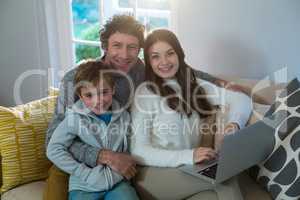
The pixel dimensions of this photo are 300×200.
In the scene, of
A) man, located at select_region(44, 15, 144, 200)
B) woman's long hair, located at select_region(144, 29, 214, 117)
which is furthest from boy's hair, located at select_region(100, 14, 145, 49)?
woman's long hair, located at select_region(144, 29, 214, 117)

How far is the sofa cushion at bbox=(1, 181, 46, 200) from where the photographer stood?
153cm

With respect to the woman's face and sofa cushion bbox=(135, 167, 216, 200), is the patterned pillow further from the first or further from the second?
the woman's face

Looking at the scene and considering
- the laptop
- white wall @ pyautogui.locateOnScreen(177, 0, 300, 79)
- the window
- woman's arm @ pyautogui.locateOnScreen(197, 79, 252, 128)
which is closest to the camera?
the laptop

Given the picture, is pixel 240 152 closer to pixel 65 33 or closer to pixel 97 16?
pixel 97 16

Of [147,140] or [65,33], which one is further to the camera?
[65,33]

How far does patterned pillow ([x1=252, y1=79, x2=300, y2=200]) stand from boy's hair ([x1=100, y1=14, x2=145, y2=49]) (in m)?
0.68

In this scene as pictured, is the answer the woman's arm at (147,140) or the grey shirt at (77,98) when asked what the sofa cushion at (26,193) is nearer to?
the grey shirt at (77,98)

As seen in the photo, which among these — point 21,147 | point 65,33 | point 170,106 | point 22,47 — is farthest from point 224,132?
point 22,47

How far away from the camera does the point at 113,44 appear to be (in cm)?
171

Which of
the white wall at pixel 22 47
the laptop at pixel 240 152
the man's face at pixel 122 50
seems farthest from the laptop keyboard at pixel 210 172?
the white wall at pixel 22 47

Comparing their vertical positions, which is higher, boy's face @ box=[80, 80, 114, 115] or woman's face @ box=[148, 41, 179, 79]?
woman's face @ box=[148, 41, 179, 79]

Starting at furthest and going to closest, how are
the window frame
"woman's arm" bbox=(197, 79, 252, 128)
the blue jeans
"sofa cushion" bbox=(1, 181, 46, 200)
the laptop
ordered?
the window frame → "woman's arm" bbox=(197, 79, 252, 128) → "sofa cushion" bbox=(1, 181, 46, 200) → the blue jeans → the laptop

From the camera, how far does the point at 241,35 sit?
2.02 metres

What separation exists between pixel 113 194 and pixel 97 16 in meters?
1.63
